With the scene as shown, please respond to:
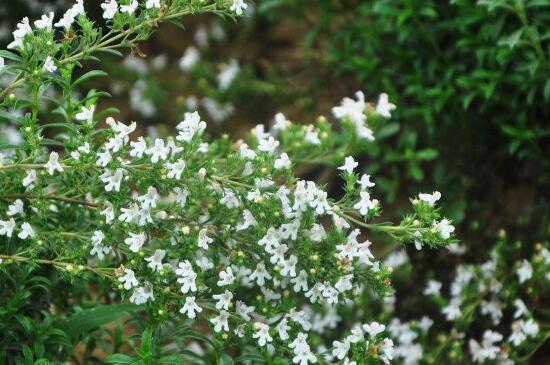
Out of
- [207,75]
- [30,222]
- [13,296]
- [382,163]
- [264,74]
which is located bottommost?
[13,296]

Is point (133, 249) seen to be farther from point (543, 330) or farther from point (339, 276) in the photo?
point (543, 330)

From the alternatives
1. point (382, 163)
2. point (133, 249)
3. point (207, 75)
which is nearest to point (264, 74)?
point (207, 75)

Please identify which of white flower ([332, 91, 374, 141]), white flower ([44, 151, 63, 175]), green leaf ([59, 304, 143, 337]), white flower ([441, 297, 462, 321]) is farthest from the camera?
white flower ([441, 297, 462, 321])

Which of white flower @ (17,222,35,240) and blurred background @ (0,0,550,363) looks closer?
white flower @ (17,222,35,240)

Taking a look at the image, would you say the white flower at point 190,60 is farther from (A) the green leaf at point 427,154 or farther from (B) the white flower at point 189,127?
(B) the white flower at point 189,127

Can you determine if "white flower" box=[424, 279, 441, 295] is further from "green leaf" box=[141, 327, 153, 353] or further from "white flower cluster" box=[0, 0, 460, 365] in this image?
"green leaf" box=[141, 327, 153, 353]

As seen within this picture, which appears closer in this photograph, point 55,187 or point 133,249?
point 133,249

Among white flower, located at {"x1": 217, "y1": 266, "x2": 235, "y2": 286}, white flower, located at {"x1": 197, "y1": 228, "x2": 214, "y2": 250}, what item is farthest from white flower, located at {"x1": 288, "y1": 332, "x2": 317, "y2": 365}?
white flower, located at {"x1": 197, "y1": 228, "x2": 214, "y2": 250}
